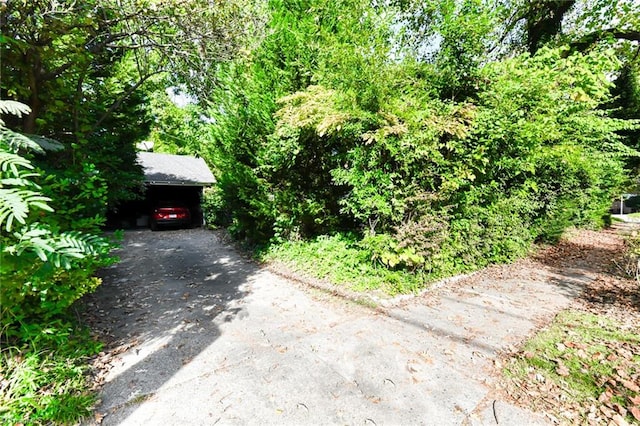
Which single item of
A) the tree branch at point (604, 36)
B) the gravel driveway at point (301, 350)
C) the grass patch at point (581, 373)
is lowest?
the grass patch at point (581, 373)

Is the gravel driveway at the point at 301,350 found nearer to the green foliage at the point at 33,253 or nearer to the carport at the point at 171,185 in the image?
the green foliage at the point at 33,253

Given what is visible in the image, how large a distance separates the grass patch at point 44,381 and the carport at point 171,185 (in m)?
12.5

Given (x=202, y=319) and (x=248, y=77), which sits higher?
(x=248, y=77)

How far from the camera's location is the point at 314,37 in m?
6.15

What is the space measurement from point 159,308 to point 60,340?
1.97m

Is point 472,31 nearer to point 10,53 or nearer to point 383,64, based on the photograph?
point 383,64

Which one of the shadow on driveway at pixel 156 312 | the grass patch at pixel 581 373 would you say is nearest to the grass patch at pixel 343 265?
the shadow on driveway at pixel 156 312

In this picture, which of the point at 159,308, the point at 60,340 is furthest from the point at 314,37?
the point at 60,340

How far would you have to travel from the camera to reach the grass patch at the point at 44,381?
7.02ft

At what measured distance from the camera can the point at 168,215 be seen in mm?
13234

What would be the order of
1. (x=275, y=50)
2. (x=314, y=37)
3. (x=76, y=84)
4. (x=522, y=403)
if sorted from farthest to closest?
(x=275, y=50)
(x=314, y=37)
(x=76, y=84)
(x=522, y=403)

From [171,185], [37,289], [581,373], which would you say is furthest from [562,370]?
[171,185]

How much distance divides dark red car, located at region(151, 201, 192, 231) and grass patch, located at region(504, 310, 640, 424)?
1393cm

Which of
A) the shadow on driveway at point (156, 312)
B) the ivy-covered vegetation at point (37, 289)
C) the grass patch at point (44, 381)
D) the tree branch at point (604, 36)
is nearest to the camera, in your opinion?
the ivy-covered vegetation at point (37, 289)
